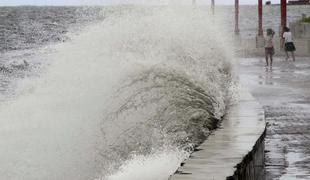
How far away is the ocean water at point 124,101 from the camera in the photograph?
25.8 feet

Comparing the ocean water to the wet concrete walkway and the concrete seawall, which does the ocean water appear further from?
the wet concrete walkway

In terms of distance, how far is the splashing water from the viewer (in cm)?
787

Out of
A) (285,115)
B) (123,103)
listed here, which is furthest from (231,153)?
(285,115)

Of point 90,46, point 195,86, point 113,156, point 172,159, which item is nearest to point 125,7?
point 90,46

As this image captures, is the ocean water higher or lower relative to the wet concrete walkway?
higher

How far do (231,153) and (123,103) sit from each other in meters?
3.50

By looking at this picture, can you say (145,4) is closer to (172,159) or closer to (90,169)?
(90,169)

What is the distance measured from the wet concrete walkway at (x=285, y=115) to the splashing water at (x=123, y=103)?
724 mm

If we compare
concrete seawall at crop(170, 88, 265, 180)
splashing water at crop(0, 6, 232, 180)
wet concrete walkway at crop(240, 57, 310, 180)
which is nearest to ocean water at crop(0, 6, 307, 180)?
splashing water at crop(0, 6, 232, 180)

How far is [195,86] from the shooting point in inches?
361

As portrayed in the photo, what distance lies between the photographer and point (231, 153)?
576cm

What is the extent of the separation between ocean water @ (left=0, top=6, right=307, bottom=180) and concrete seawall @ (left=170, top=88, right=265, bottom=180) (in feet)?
1.08

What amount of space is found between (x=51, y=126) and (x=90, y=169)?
1.52 meters

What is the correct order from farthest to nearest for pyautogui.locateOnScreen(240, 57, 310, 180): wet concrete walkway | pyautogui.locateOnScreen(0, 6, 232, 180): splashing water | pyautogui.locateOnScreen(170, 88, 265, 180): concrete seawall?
pyautogui.locateOnScreen(0, 6, 232, 180): splashing water
pyautogui.locateOnScreen(240, 57, 310, 180): wet concrete walkway
pyautogui.locateOnScreen(170, 88, 265, 180): concrete seawall
